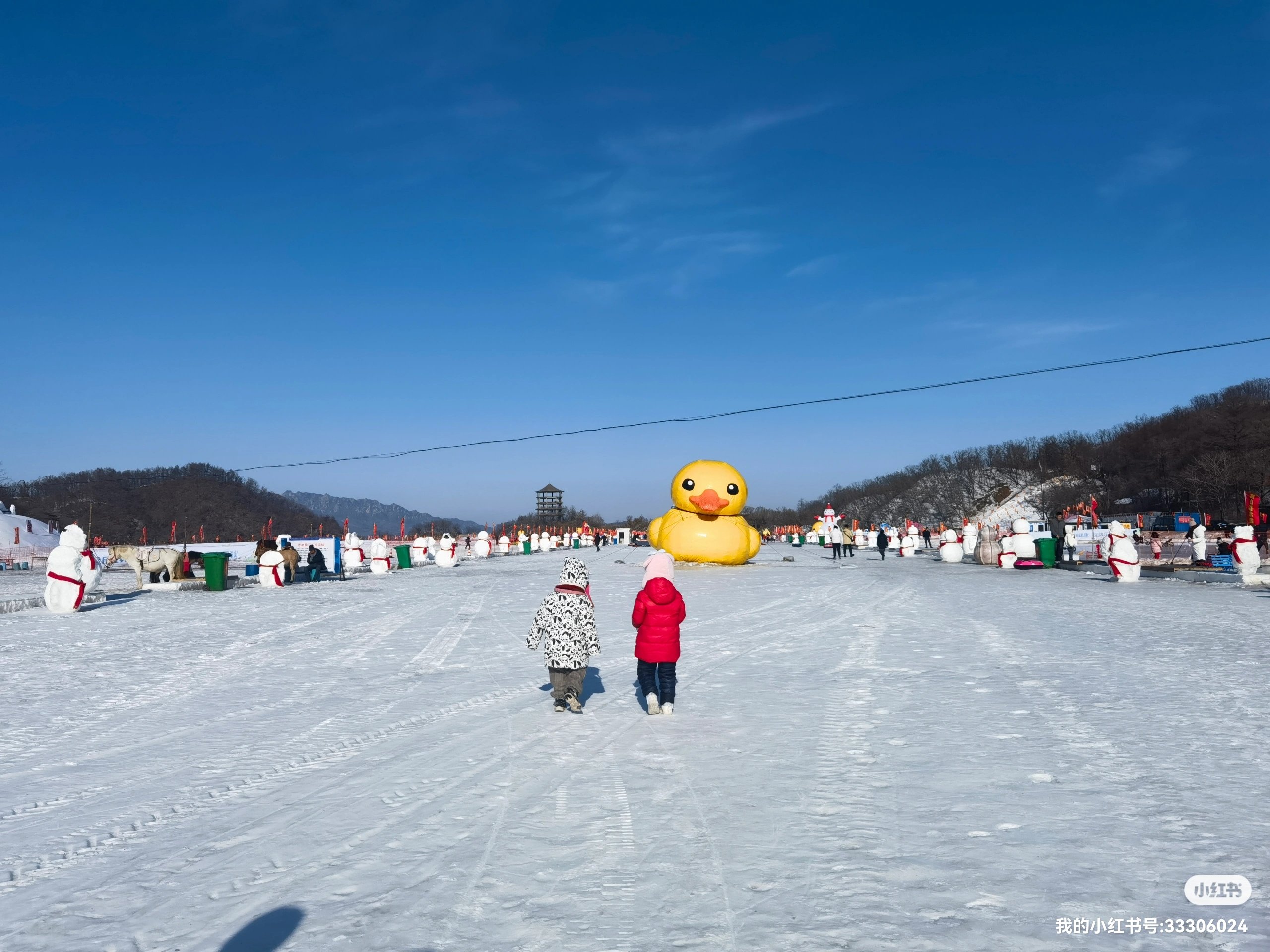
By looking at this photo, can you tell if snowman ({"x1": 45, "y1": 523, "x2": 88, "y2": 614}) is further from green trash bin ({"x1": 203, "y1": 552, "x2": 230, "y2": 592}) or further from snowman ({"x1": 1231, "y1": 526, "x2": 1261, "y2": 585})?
snowman ({"x1": 1231, "y1": 526, "x2": 1261, "y2": 585})

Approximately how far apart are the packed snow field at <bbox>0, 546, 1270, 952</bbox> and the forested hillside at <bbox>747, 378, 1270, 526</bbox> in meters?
53.0

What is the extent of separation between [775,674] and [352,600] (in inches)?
445

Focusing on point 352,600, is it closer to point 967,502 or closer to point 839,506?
point 967,502

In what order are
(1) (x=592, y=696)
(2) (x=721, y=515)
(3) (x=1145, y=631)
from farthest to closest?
1. (2) (x=721, y=515)
2. (3) (x=1145, y=631)
3. (1) (x=592, y=696)

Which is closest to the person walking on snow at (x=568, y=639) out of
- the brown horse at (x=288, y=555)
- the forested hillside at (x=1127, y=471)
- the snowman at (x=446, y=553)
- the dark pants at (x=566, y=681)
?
the dark pants at (x=566, y=681)

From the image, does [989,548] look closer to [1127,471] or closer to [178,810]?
Result: [178,810]

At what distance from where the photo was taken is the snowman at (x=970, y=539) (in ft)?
103

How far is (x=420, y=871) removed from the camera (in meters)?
3.63

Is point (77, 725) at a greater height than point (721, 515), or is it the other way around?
point (721, 515)

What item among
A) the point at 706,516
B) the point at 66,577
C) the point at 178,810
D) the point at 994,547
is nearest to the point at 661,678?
the point at 178,810

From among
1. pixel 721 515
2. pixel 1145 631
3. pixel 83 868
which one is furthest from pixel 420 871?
pixel 721 515

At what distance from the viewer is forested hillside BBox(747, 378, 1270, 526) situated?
54250mm

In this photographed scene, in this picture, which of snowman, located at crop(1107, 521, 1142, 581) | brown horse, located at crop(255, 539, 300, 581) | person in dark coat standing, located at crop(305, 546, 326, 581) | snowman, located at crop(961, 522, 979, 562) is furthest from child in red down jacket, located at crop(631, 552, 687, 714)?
snowman, located at crop(961, 522, 979, 562)

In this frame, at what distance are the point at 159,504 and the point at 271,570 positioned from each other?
81.2 metres
